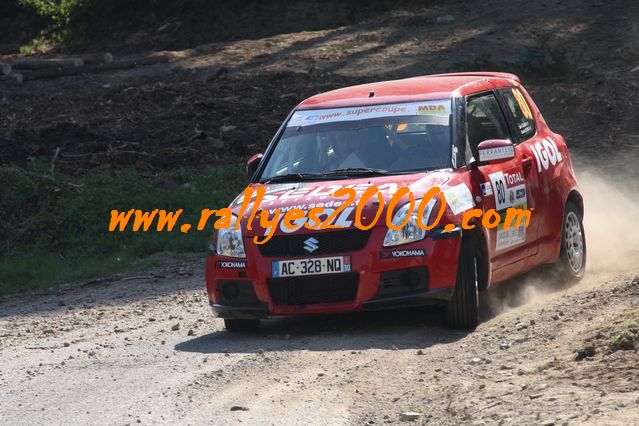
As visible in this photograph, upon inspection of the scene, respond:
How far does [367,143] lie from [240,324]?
171cm

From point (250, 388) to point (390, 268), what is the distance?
5.31 feet

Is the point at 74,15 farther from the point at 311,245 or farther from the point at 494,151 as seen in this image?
the point at 311,245

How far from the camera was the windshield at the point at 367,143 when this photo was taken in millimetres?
9984

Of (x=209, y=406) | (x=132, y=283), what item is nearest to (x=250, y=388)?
(x=209, y=406)

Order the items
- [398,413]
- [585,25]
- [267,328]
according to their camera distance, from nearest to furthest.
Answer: [398,413] → [267,328] → [585,25]

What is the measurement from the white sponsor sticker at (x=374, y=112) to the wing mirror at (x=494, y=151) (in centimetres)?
55

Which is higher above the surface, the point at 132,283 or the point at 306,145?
the point at 306,145

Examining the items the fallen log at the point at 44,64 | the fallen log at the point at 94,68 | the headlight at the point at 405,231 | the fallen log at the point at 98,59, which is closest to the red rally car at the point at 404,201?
the headlight at the point at 405,231

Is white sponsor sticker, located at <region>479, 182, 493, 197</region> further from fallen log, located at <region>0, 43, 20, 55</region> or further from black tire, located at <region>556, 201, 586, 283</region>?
fallen log, located at <region>0, 43, 20, 55</region>

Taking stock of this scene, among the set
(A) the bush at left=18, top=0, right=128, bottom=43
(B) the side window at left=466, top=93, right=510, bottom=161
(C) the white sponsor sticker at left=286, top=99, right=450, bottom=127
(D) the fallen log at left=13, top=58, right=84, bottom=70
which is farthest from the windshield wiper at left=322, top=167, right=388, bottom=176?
(A) the bush at left=18, top=0, right=128, bottom=43

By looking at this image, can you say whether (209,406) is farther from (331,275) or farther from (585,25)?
(585,25)

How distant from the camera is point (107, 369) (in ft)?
29.6

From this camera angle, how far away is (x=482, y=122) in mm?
10547

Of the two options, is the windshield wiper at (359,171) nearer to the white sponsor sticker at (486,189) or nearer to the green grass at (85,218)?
the white sponsor sticker at (486,189)
